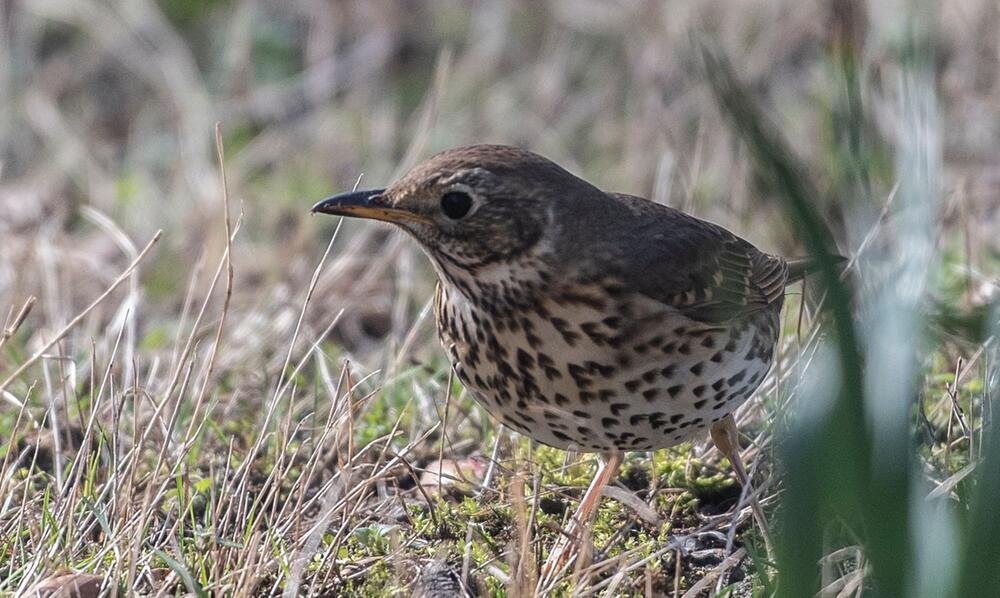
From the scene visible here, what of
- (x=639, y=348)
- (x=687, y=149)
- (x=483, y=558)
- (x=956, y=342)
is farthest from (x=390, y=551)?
(x=687, y=149)

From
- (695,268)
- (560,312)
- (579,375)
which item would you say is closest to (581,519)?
(579,375)

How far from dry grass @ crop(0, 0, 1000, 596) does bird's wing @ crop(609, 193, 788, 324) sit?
0.69ft

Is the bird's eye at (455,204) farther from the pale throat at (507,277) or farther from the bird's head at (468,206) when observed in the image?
the pale throat at (507,277)

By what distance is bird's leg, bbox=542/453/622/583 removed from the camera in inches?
122

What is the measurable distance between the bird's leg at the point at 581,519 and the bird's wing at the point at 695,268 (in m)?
0.46

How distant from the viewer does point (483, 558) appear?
3258 millimetres

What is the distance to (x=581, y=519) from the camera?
335 cm

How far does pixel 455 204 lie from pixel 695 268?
65 cm

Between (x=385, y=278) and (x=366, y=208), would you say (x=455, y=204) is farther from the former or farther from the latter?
(x=385, y=278)

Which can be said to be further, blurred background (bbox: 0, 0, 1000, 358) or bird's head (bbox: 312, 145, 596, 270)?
blurred background (bbox: 0, 0, 1000, 358)

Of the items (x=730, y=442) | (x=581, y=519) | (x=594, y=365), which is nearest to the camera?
(x=594, y=365)

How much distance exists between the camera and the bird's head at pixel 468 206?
320cm

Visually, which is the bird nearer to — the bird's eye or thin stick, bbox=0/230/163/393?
the bird's eye

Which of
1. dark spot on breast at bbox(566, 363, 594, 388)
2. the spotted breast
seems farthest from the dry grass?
dark spot on breast at bbox(566, 363, 594, 388)
